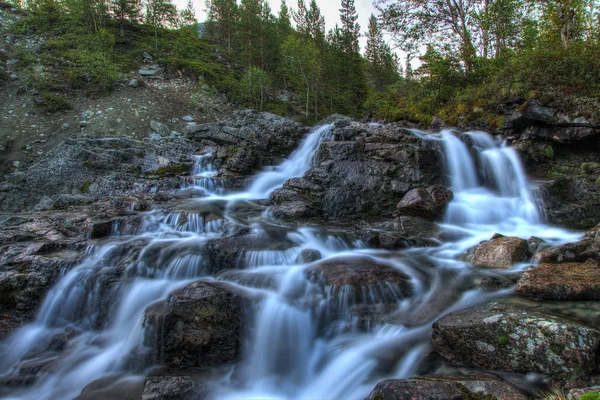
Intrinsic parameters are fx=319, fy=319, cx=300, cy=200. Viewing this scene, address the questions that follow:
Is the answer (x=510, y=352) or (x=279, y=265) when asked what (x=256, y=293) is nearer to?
(x=279, y=265)

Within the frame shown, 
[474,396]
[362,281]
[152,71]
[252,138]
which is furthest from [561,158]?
[152,71]

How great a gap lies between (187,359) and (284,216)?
18.8 feet

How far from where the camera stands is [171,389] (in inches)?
142

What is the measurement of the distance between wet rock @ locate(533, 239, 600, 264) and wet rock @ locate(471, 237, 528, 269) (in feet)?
1.56

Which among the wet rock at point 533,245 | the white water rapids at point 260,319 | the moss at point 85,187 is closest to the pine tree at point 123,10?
the moss at point 85,187

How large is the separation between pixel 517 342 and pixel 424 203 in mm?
6156

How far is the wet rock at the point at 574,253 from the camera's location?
5.49 m

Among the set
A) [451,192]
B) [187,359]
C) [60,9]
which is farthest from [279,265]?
[60,9]

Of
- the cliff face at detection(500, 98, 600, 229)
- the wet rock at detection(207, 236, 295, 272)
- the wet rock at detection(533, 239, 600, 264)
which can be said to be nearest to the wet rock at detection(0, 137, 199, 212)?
the wet rock at detection(207, 236, 295, 272)

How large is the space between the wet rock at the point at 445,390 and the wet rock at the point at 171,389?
7.01 ft

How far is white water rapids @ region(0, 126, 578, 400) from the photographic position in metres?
4.36

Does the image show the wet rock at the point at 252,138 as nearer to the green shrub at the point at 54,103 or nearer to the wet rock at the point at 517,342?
the green shrub at the point at 54,103

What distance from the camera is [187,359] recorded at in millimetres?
4520

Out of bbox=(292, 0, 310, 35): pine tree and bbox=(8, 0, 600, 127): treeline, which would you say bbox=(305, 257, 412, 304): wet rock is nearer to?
bbox=(8, 0, 600, 127): treeline
